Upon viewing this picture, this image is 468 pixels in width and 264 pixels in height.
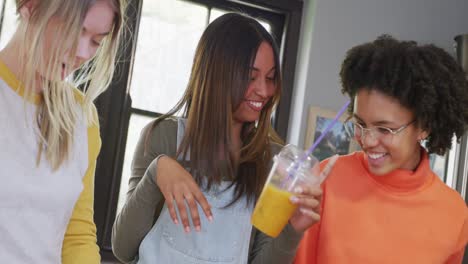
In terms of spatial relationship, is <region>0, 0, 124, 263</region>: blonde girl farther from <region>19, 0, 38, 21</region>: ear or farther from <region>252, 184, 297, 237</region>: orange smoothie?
<region>252, 184, 297, 237</region>: orange smoothie

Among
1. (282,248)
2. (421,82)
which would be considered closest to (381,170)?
(421,82)

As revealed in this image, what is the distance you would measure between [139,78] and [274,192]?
6.89ft

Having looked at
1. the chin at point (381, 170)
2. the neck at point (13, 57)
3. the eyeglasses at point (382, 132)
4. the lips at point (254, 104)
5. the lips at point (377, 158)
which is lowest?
the chin at point (381, 170)

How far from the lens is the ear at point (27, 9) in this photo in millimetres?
1222

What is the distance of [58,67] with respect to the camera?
47.4 inches

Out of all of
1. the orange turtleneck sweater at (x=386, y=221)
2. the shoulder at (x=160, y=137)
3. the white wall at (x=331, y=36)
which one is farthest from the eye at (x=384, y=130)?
the white wall at (x=331, y=36)

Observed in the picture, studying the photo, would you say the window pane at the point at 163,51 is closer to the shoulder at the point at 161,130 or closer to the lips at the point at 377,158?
the shoulder at the point at 161,130

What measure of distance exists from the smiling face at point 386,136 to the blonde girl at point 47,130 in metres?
0.67

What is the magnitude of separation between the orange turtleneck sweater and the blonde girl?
1.97ft

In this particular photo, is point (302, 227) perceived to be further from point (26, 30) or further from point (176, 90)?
point (176, 90)

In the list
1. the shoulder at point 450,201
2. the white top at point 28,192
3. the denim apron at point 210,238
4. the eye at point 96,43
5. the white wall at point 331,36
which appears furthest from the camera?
the white wall at point 331,36

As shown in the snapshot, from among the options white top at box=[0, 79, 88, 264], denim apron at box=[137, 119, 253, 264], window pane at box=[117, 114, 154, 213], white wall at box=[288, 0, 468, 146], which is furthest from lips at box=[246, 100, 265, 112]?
white wall at box=[288, 0, 468, 146]

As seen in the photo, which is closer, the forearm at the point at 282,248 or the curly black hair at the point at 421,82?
the forearm at the point at 282,248

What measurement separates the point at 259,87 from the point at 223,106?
0.10 metres
